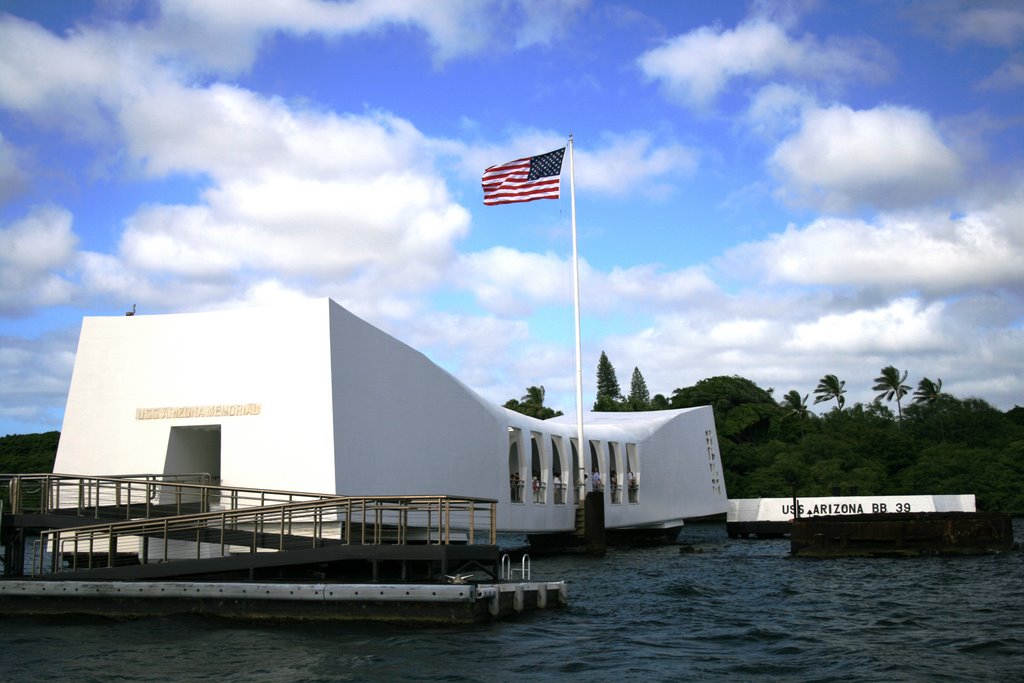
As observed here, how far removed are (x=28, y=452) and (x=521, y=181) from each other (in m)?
42.7

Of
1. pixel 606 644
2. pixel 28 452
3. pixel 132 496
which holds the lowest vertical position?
pixel 606 644

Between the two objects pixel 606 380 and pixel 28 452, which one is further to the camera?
pixel 606 380

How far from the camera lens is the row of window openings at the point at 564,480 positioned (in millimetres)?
33781

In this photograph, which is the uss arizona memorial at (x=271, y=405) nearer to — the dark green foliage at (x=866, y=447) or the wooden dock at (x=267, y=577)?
the wooden dock at (x=267, y=577)

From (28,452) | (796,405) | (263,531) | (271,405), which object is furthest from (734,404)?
(263,531)

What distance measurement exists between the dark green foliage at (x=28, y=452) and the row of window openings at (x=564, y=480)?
30039mm

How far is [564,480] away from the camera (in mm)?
37406

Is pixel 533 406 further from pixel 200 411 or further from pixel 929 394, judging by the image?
pixel 200 411

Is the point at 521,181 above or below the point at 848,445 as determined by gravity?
above

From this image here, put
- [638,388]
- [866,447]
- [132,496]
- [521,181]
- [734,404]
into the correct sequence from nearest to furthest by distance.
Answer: [132,496]
[521,181]
[866,447]
[734,404]
[638,388]

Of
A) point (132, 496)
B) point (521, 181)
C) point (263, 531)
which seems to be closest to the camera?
point (263, 531)

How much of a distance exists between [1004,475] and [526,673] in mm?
62082

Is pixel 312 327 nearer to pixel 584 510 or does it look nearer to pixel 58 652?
pixel 58 652

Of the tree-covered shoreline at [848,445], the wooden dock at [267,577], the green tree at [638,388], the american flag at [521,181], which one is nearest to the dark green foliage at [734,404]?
the tree-covered shoreline at [848,445]
